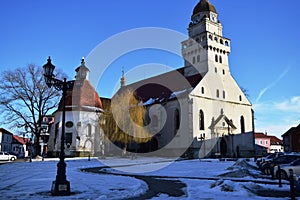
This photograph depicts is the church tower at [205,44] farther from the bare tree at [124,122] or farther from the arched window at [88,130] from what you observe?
the arched window at [88,130]

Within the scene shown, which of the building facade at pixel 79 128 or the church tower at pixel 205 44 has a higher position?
the church tower at pixel 205 44

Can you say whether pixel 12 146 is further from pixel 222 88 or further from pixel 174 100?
pixel 222 88

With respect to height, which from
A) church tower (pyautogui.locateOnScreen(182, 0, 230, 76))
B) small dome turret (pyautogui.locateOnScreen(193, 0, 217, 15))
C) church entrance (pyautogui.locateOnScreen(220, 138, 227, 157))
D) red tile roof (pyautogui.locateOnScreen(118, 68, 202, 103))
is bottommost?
church entrance (pyautogui.locateOnScreen(220, 138, 227, 157))

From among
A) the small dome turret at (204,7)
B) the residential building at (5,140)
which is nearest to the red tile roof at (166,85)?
the small dome turret at (204,7)

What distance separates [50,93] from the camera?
39.2 metres

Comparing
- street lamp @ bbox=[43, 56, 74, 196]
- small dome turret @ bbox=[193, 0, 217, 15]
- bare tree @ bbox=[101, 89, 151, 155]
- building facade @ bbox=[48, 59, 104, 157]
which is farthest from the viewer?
small dome turret @ bbox=[193, 0, 217, 15]

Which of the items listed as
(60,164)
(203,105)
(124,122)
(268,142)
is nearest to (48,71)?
(60,164)

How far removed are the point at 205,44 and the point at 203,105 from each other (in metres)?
10.1

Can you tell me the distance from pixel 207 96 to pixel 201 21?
501 inches

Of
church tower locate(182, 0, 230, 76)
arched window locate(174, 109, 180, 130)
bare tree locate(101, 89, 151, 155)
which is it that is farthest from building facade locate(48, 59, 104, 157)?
church tower locate(182, 0, 230, 76)

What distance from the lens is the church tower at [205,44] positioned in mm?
46156

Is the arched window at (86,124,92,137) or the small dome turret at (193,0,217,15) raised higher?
the small dome turret at (193,0,217,15)

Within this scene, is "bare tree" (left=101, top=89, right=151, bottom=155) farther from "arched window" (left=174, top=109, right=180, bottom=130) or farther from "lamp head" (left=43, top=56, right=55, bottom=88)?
"lamp head" (left=43, top=56, right=55, bottom=88)

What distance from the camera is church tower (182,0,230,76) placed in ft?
151
